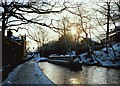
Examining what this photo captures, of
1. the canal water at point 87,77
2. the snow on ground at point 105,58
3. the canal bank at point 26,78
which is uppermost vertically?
the canal bank at point 26,78

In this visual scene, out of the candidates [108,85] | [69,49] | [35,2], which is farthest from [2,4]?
[69,49]

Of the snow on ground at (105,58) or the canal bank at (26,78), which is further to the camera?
the snow on ground at (105,58)

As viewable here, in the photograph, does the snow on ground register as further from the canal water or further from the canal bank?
the canal bank

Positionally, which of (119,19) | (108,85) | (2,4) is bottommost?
(108,85)

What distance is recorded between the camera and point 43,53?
109 meters

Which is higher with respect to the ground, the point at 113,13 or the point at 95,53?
the point at 113,13

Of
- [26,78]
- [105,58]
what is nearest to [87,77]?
[26,78]

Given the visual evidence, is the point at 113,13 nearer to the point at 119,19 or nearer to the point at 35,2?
the point at 119,19

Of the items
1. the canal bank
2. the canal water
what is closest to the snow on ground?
the canal water

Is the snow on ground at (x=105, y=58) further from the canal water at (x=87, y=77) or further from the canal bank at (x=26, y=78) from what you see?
the canal bank at (x=26, y=78)

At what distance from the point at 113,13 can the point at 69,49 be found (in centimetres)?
5092

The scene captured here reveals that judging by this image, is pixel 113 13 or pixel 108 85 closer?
pixel 108 85

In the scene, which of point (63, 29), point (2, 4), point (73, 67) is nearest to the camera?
point (2, 4)

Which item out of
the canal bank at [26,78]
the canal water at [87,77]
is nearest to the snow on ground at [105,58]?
the canal water at [87,77]
